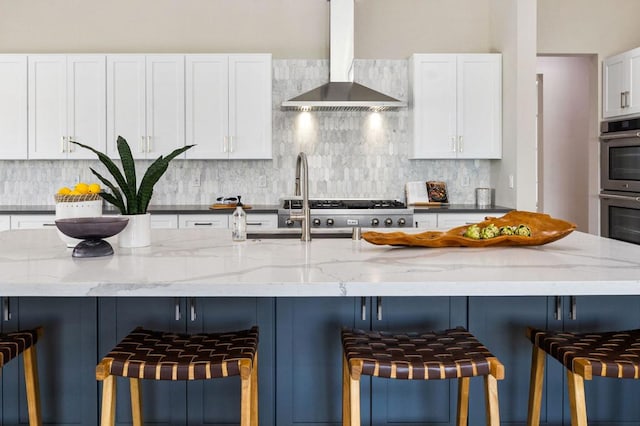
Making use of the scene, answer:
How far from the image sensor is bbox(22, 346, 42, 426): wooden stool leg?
7.37 ft

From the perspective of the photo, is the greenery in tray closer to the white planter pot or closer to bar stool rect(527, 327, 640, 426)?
the white planter pot

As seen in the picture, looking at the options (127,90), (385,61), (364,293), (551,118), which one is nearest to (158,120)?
(127,90)

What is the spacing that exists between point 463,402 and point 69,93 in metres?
4.29

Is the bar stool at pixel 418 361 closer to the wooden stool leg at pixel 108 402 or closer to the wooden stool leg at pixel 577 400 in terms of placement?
the wooden stool leg at pixel 577 400

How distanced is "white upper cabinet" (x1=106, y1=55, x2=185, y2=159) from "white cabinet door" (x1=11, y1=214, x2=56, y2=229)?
0.85m

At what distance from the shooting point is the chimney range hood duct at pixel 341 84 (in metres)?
5.19

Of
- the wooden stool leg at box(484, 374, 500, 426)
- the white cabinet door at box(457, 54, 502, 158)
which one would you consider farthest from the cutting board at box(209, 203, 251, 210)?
the wooden stool leg at box(484, 374, 500, 426)

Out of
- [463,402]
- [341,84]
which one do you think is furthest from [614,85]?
[463,402]

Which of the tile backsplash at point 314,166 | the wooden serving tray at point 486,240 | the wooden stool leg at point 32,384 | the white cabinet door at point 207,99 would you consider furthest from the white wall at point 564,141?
the wooden stool leg at point 32,384

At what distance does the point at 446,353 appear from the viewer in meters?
1.95

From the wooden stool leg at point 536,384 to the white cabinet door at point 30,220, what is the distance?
13.2 feet

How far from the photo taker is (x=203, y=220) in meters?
5.07

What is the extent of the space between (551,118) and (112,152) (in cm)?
493

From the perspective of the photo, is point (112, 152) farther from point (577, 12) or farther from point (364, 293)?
point (577, 12)
